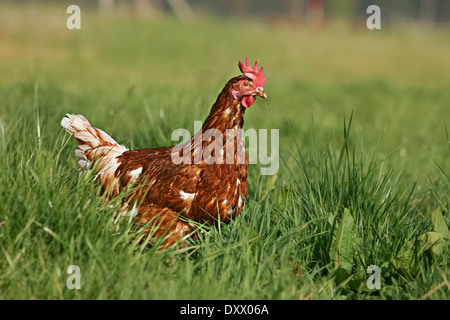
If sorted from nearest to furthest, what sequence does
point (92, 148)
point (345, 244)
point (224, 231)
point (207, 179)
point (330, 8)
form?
point (345, 244) < point (224, 231) < point (207, 179) < point (92, 148) < point (330, 8)

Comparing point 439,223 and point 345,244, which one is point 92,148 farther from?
point 439,223

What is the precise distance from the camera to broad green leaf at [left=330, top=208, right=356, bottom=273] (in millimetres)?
3154

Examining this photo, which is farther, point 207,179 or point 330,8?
point 330,8

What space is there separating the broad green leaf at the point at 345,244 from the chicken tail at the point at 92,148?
1.45 meters

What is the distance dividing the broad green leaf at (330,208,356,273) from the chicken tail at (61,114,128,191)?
1450 mm

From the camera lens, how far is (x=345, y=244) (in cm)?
317

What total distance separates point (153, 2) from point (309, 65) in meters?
39.5

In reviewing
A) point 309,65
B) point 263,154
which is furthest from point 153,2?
point 263,154

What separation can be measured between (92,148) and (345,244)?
5.63ft
